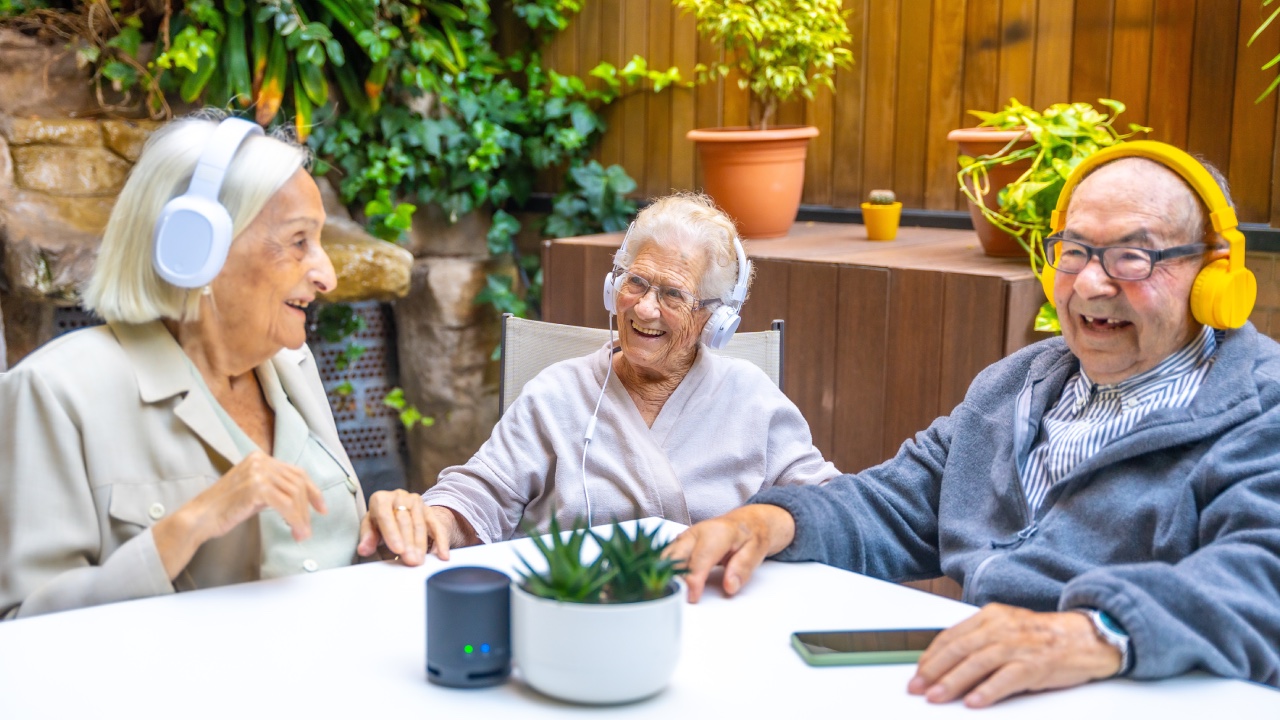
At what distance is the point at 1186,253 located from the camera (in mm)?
1626

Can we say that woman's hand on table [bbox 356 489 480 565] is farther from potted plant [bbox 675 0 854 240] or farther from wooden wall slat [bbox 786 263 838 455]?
potted plant [bbox 675 0 854 240]

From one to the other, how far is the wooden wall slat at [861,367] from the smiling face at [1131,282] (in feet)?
3.91

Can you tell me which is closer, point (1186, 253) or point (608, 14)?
point (1186, 253)

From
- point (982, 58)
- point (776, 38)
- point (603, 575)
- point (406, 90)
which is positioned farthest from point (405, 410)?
point (603, 575)

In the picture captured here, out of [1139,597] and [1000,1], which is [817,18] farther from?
[1139,597]

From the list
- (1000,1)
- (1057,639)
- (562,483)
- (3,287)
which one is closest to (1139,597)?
(1057,639)

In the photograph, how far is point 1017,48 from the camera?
11.1 feet

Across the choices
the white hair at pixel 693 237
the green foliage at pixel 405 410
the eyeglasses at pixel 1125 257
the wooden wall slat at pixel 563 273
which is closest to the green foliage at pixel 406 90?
the green foliage at pixel 405 410

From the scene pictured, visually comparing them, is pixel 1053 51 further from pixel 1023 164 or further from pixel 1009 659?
pixel 1009 659

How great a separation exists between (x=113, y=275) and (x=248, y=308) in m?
0.17

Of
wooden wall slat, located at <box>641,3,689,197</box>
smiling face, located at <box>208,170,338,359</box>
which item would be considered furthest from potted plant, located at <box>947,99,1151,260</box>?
smiling face, located at <box>208,170,338,359</box>

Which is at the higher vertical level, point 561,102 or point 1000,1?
point 1000,1

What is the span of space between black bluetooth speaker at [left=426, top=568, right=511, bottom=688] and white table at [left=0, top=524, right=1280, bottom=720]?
19 millimetres

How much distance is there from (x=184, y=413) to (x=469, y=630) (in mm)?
579
